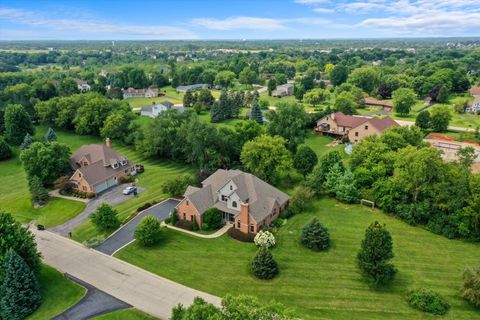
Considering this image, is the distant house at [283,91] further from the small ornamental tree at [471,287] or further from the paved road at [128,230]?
the small ornamental tree at [471,287]

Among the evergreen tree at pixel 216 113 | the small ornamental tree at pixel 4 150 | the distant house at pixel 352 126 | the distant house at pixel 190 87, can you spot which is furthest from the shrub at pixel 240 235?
the distant house at pixel 190 87

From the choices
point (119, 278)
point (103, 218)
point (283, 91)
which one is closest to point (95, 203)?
point (103, 218)

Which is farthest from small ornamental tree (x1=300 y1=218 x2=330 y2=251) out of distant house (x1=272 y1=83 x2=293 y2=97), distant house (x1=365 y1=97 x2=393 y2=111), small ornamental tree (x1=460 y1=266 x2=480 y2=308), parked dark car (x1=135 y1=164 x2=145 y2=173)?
distant house (x1=272 y1=83 x2=293 y2=97)

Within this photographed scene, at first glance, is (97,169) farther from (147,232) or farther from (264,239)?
(264,239)

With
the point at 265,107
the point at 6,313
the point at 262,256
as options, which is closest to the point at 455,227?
the point at 262,256

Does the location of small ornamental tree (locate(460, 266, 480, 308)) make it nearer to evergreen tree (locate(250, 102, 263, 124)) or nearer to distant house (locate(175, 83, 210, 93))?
evergreen tree (locate(250, 102, 263, 124))

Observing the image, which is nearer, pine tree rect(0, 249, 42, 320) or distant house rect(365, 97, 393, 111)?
pine tree rect(0, 249, 42, 320)
